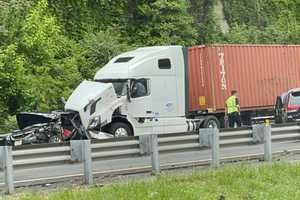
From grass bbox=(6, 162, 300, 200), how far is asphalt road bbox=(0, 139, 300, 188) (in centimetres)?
100

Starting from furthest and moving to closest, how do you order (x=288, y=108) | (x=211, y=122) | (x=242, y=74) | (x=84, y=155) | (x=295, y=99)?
1. (x=242, y=74)
2. (x=211, y=122)
3. (x=288, y=108)
4. (x=295, y=99)
5. (x=84, y=155)

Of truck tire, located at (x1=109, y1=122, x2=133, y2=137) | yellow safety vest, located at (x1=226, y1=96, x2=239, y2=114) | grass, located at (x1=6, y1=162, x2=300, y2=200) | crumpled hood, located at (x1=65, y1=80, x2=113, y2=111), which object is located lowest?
grass, located at (x1=6, y1=162, x2=300, y2=200)

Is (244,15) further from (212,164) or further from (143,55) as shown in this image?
(212,164)

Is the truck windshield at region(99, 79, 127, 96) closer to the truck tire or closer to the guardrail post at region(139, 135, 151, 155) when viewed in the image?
the truck tire

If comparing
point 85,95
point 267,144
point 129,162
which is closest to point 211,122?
→ point 85,95

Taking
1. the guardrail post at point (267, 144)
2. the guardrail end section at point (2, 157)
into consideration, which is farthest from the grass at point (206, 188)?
the guardrail post at point (267, 144)

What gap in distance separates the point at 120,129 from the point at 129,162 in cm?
1033

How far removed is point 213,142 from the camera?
12.3 meters

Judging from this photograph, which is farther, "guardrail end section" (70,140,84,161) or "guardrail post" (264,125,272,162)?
"guardrail post" (264,125,272,162)

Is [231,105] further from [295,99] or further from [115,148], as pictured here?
[115,148]

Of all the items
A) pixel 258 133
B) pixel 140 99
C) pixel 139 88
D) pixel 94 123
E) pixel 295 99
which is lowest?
pixel 258 133

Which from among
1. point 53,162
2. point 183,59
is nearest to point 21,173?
point 53,162

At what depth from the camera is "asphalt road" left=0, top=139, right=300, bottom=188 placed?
10.3 m

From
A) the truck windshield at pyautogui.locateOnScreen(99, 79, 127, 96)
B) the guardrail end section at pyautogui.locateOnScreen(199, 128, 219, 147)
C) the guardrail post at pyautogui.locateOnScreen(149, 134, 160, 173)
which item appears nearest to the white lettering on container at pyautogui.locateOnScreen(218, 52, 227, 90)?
the truck windshield at pyautogui.locateOnScreen(99, 79, 127, 96)
